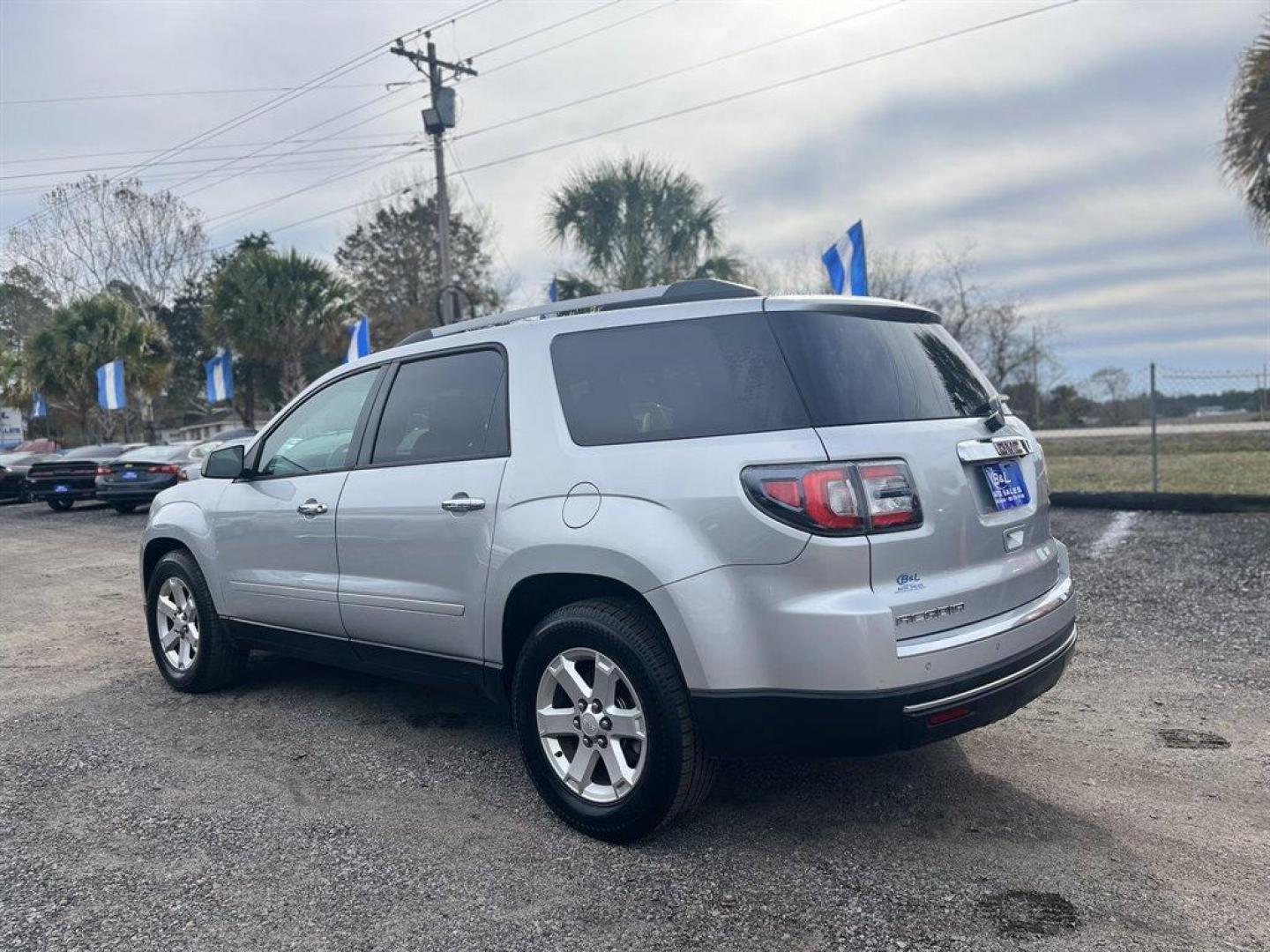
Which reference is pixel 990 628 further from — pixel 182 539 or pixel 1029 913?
pixel 182 539

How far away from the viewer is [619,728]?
3289mm

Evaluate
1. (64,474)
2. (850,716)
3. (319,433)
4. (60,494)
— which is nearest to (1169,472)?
(319,433)

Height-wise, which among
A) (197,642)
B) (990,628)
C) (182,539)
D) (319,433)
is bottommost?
(197,642)

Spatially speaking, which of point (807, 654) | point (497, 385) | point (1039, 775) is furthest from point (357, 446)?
point (1039, 775)

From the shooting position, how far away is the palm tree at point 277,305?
28.4 m

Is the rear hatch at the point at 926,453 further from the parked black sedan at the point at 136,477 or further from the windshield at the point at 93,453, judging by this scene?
the windshield at the point at 93,453

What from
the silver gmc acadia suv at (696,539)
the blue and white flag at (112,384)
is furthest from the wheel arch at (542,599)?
the blue and white flag at (112,384)

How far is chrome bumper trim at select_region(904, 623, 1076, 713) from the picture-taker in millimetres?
2947

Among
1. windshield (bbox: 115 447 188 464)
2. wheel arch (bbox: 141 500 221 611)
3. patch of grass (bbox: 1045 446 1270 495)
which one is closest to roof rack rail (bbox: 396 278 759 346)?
wheel arch (bbox: 141 500 221 611)

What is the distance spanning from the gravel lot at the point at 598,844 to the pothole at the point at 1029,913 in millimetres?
10

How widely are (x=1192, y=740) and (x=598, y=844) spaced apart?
8.63 feet

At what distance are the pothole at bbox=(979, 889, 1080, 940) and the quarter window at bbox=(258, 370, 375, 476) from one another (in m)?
3.11

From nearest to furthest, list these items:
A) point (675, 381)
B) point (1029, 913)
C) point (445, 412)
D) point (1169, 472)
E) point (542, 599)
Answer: point (1029, 913) < point (675, 381) < point (542, 599) < point (445, 412) < point (1169, 472)

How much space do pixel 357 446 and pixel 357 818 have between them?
1.61m
